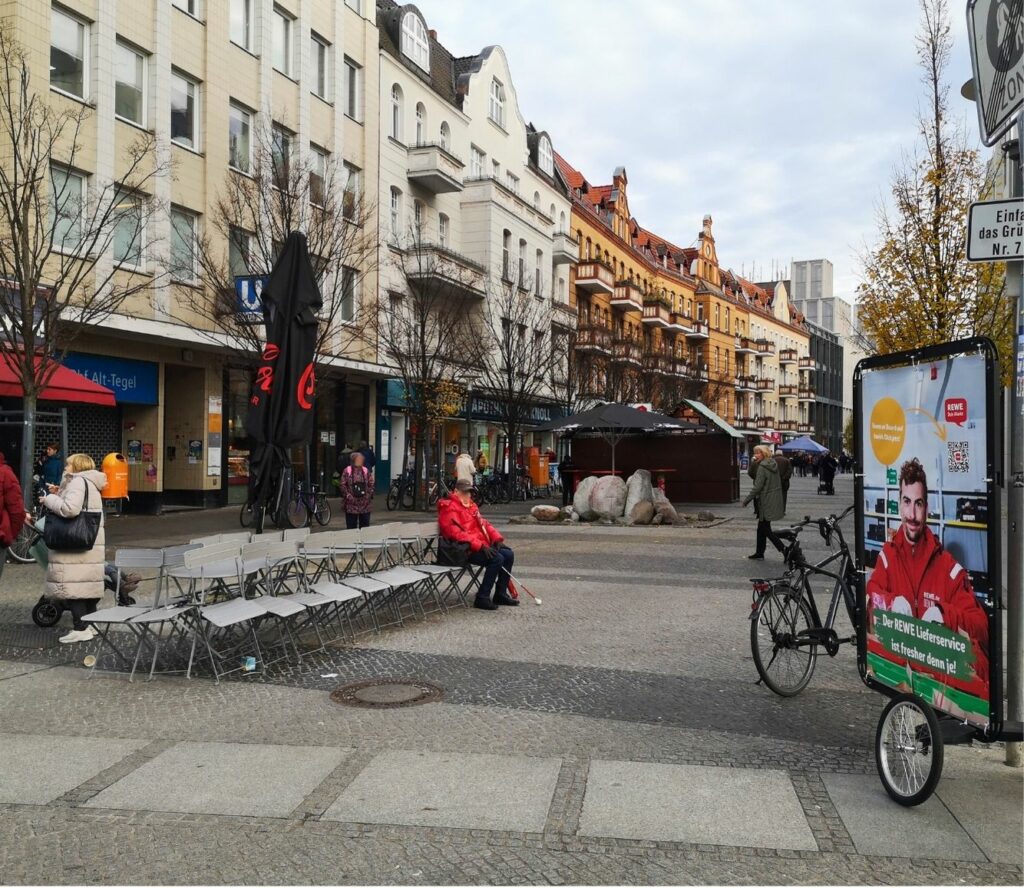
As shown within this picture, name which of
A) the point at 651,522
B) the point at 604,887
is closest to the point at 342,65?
the point at 651,522

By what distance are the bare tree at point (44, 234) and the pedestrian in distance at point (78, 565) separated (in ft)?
18.8

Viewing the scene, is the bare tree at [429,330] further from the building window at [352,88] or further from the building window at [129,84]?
the building window at [129,84]

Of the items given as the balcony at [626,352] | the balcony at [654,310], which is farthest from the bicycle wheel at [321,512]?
the balcony at [654,310]

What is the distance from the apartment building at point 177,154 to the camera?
20000mm

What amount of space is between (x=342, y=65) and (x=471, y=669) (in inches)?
1020

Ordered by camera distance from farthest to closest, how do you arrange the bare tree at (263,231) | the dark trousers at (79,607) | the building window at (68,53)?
the bare tree at (263,231)
the building window at (68,53)
the dark trousers at (79,607)

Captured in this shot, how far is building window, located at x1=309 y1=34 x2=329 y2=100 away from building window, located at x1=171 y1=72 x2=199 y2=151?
5.40 meters

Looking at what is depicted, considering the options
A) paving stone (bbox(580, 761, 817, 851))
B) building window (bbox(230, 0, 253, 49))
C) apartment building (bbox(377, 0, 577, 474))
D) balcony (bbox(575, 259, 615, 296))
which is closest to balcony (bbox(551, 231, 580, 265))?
apartment building (bbox(377, 0, 577, 474))

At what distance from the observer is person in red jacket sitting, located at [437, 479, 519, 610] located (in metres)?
9.95

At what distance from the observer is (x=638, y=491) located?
22.2 meters

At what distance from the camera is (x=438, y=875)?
12.1 ft

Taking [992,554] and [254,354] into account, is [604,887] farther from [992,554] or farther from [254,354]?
[254,354]

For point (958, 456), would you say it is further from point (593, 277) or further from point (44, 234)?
point (593, 277)

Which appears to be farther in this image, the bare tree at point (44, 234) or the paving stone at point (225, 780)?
the bare tree at point (44, 234)
